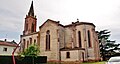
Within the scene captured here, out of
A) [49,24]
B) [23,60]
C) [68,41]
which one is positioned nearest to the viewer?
[23,60]

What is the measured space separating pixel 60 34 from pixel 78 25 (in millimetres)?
5394

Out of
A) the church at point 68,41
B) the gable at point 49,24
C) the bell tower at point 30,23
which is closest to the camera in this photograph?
the church at point 68,41

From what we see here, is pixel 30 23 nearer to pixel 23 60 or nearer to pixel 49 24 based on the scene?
pixel 49 24

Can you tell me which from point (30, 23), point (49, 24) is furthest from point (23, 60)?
point (30, 23)

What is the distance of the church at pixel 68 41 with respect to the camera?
32.8m

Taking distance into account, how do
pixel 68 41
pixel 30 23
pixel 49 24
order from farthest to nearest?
pixel 30 23 → pixel 49 24 → pixel 68 41

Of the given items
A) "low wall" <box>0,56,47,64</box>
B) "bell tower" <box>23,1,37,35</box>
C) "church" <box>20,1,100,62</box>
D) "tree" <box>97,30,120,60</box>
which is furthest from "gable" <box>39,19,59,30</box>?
"tree" <box>97,30,120,60</box>

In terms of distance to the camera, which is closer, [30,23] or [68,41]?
[68,41]


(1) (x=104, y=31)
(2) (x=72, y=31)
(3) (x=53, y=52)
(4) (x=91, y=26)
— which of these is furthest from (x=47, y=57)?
(1) (x=104, y=31)

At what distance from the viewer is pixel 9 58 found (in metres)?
25.8

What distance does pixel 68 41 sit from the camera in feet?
121

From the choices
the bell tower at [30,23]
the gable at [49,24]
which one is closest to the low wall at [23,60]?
the gable at [49,24]

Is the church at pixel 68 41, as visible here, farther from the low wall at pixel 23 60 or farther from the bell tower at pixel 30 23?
the bell tower at pixel 30 23

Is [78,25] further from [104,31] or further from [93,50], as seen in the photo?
[104,31]
